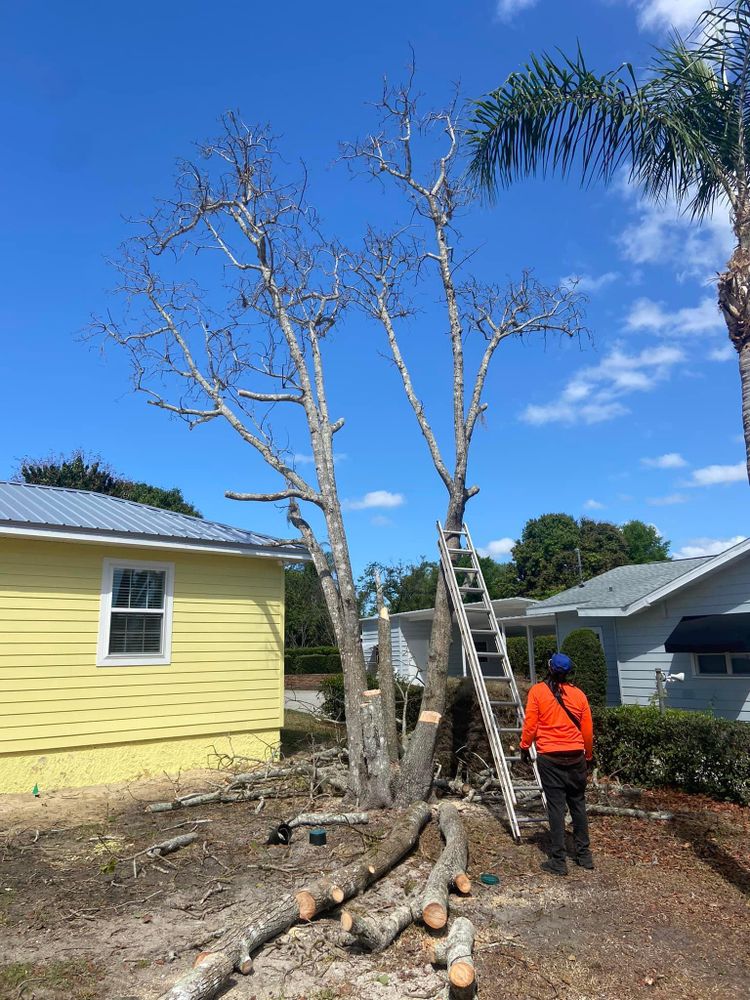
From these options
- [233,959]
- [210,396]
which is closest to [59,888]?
[233,959]

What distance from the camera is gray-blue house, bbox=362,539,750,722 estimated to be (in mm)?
11867

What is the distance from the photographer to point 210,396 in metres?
10.9

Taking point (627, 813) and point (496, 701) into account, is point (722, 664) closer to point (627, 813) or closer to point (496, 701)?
point (627, 813)

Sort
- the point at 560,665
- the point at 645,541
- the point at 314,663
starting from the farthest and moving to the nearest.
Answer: the point at 645,541
the point at 314,663
the point at 560,665

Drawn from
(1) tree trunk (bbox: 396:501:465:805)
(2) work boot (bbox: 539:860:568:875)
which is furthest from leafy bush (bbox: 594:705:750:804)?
(2) work boot (bbox: 539:860:568:875)

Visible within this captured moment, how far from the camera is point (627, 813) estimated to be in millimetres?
7551

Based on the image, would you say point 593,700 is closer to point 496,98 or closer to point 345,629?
point 345,629

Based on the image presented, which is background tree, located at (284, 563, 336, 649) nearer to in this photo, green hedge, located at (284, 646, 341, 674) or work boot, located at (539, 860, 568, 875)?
green hedge, located at (284, 646, 341, 674)

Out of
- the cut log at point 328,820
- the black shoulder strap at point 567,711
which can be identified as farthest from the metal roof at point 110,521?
the black shoulder strap at point 567,711

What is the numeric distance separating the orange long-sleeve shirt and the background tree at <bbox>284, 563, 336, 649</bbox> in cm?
2710

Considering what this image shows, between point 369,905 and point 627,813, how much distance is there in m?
3.67

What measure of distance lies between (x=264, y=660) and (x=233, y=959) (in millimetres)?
7227

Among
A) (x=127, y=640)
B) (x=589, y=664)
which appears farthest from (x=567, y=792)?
(x=589, y=664)

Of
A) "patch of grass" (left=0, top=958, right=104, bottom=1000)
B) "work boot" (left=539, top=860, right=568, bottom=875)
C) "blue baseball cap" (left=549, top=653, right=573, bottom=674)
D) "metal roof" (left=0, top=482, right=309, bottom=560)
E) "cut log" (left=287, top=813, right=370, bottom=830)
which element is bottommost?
"patch of grass" (left=0, top=958, right=104, bottom=1000)
